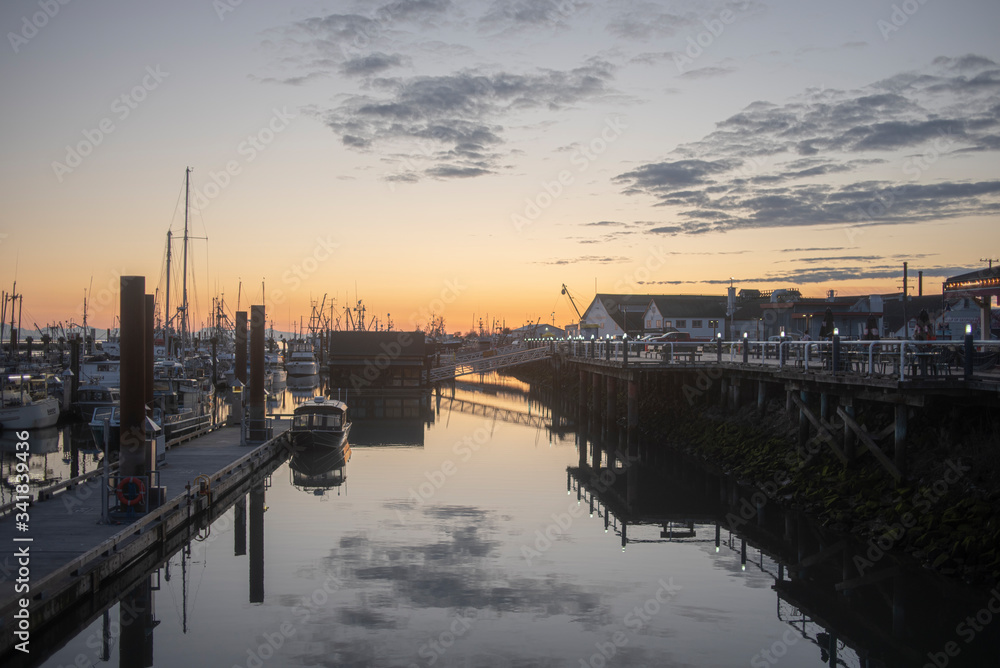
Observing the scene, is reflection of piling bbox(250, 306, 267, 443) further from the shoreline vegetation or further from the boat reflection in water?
the shoreline vegetation

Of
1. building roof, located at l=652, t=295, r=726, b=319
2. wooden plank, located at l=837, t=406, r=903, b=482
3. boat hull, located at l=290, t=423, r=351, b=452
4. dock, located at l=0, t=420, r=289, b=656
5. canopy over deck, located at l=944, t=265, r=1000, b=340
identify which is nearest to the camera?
dock, located at l=0, t=420, r=289, b=656

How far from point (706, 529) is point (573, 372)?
47.0 metres

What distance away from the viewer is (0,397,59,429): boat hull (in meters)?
41.6

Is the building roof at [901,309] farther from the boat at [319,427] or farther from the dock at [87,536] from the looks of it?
the dock at [87,536]

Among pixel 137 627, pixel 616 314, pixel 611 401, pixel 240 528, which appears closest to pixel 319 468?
pixel 240 528

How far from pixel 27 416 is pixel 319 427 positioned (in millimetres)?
17278

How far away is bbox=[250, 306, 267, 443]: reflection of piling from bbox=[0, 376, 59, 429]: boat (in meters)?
16.4

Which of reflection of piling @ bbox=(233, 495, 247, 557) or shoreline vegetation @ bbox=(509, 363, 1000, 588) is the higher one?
shoreline vegetation @ bbox=(509, 363, 1000, 588)

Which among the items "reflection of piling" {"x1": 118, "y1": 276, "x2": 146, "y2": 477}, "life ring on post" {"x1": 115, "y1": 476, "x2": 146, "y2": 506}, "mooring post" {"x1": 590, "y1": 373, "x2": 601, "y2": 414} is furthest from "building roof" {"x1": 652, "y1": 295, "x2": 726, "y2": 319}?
"life ring on post" {"x1": 115, "y1": 476, "x2": 146, "y2": 506}

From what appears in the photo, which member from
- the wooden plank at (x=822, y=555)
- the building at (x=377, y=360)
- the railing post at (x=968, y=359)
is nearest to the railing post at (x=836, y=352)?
the railing post at (x=968, y=359)

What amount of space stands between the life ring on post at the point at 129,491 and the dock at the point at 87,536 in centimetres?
42

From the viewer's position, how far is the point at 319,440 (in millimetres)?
35250

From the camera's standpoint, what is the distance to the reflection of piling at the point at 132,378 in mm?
18141

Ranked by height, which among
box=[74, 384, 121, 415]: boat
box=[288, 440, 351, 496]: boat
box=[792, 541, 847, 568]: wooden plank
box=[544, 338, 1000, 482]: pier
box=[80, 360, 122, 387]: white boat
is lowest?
box=[288, 440, 351, 496]: boat
